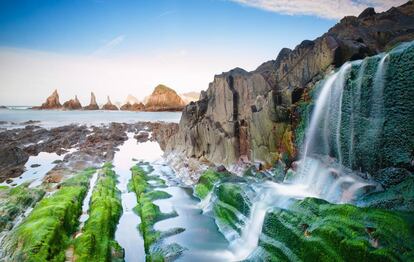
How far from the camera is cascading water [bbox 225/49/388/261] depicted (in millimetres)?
14367

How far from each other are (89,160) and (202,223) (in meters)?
22.3

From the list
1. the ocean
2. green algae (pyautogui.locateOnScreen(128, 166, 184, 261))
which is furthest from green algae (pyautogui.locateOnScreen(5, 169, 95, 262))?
the ocean

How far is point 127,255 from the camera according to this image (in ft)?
47.2

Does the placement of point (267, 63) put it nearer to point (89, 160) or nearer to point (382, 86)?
point (382, 86)

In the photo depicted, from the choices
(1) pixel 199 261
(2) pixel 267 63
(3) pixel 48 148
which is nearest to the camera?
(1) pixel 199 261

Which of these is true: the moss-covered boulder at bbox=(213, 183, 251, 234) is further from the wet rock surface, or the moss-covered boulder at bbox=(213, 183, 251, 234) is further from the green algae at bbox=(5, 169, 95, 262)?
the wet rock surface

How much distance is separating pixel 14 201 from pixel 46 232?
788cm

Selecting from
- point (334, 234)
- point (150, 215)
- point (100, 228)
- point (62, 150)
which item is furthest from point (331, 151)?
point (62, 150)

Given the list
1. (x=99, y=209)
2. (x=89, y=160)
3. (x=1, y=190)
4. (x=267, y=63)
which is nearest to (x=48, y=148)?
(x=89, y=160)

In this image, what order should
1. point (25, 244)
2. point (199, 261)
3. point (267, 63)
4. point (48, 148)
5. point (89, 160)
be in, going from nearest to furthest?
point (25, 244)
point (199, 261)
point (267, 63)
point (89, 160)
point (48, 148)

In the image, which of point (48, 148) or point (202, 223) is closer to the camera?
point (202, 223)

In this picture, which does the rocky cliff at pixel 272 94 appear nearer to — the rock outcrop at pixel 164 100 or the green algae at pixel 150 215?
the green algae at pixel 150 215

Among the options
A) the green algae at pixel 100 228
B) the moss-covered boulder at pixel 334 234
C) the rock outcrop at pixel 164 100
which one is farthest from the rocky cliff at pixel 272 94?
the rock outcrop at pixel 164 100

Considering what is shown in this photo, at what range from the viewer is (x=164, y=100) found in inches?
7387
